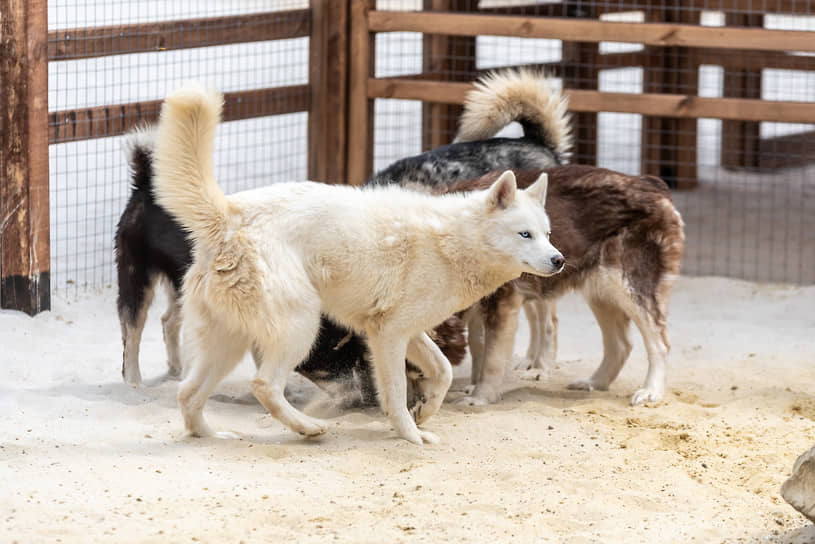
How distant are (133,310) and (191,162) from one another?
1.50 meters

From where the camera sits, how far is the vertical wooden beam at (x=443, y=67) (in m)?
9.05

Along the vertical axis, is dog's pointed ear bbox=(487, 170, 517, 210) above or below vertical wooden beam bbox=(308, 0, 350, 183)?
below

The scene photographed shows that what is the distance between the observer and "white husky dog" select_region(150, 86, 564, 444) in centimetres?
427

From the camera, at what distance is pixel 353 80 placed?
27.1 feet

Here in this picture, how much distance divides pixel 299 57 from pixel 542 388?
27.7 feet

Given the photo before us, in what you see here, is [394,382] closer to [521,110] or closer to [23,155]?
[521,110]

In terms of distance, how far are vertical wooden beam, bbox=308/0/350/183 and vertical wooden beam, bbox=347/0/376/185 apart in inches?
2.5

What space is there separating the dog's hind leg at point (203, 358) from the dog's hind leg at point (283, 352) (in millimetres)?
138

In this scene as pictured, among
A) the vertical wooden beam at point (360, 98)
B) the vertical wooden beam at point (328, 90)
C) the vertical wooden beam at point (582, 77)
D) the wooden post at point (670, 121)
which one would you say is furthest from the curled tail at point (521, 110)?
the wooden post at point (670, 121)

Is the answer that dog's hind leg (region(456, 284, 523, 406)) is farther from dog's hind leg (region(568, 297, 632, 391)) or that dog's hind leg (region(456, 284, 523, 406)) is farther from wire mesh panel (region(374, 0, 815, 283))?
wire mesh panel (region(374, 0, 815, 283))

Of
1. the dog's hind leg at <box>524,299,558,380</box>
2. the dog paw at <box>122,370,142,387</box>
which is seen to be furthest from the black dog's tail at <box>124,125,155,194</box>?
the dog's hind leg at <box>524,299,558,380</box>

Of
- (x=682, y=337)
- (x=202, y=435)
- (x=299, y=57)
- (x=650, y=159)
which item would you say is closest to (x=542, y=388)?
(x=682, y=337)

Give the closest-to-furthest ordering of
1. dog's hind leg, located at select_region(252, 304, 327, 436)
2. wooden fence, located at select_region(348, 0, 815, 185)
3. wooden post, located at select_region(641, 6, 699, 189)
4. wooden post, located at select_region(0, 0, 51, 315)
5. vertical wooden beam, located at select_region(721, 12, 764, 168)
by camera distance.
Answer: dog's hind leg, located at select_region(252, 304, 327, 436)
wooden post, located at select_region(0, 0, 51, 315)
wooden fence, located at select_region(348, 0, 815, 185)
wooden post, located at select_region(641, 6, 699, 189)
vertical wooden beam, located at select_region(721, 12, 764, 168)

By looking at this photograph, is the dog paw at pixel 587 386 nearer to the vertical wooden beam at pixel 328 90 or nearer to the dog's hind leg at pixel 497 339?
the dog's hind leg at pixel 497 339
